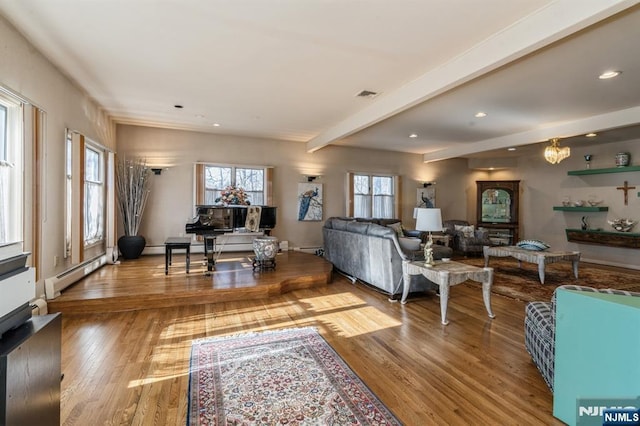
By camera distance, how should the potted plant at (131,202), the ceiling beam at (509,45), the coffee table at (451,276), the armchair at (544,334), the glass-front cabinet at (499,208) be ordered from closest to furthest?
the armchair at (544,334) → the ceiling beam at (509,45) → the coffee table at (451,276) → the potted plant at (131,202) → the glass-front cabinet at (499,208)

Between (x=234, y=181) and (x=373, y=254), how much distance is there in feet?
13.7

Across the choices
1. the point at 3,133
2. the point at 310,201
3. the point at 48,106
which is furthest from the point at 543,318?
the point at 310,201

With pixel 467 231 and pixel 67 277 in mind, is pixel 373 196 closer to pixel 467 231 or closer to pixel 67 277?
pixel 467 231

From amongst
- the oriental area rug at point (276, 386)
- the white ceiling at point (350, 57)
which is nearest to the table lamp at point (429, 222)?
the white ceiling at point (350, 57)

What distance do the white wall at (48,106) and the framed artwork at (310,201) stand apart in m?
4.75

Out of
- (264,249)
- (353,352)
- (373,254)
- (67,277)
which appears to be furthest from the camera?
(264,249)

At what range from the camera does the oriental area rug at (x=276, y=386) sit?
1.92 metres

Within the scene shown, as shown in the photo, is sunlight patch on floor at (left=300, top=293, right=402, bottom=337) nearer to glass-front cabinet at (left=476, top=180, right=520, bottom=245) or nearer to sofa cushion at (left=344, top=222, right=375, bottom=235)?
sofa cushion at (left=344, top=222, right=375, bottom=235)

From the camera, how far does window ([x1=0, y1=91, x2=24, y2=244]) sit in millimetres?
3078

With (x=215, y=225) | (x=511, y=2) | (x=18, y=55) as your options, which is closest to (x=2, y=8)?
(x=18, y=55)

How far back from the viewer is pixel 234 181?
7.37 meters

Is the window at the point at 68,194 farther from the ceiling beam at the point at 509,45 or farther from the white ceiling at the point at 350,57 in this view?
the ceiling beam at the point at 509,45

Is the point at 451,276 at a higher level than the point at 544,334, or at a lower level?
higher

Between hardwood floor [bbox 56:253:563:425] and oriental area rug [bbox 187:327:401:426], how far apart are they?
116 millimetres
